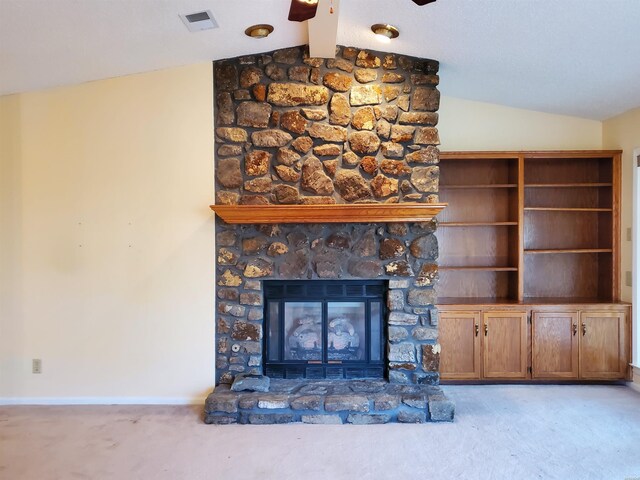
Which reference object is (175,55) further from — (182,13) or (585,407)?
(585,407)

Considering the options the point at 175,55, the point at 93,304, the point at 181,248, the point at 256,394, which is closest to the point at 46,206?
the point at 93,304

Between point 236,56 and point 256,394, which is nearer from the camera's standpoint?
point 256,394

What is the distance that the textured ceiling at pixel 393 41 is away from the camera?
241cm

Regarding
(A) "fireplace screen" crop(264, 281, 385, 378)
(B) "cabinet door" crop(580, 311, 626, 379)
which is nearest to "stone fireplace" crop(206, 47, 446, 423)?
(A) "fireplace screen" crop(264, 281, 385, 378)

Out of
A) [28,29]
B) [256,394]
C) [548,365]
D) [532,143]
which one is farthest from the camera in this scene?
[532,143]

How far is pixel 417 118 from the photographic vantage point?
3.26m

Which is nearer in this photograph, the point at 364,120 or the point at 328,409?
the point at 328,409

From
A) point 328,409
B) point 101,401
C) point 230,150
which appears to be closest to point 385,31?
point 230,150

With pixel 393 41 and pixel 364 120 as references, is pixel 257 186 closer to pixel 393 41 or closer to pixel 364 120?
pixel 364 120

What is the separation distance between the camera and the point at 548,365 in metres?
3.60

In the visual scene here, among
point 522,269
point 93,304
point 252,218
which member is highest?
point 252,218

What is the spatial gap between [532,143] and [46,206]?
4483 millimetres

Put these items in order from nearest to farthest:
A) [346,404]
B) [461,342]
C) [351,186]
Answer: [346,404]
[351,186]
[461,342]

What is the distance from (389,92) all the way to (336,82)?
44cm
